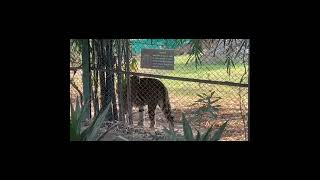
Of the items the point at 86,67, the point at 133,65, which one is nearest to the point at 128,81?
the point at 133,65

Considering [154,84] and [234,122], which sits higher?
[154,84]

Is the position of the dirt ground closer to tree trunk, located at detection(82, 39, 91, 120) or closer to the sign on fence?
tree trunk, located at detection(82, 39, 91, 120)

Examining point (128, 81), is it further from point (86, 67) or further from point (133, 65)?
point (86, 67)

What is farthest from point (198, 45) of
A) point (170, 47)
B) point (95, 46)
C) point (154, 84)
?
point (95, 46)

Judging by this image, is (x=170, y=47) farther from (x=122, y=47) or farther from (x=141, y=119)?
(x=141, y=119)

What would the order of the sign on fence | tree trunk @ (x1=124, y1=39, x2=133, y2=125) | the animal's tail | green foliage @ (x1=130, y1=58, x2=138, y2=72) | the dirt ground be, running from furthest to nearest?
green foliage @ (x1=130, y1=58, x2=138, y2=72) < the animal's tail < tree trunk @ (x1=124, y1=39, x2=133, y2=125) < the dirt ground < the sign on fence

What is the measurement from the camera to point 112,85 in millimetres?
5719

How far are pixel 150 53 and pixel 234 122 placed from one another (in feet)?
4.52

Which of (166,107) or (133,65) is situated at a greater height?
(133,65)

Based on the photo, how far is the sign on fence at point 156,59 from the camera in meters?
4.98

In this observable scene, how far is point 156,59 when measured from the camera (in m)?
5.03

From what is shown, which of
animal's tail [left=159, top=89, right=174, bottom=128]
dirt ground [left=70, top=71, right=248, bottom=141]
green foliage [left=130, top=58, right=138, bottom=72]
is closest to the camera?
dirt ground [left=70, top=71, right=248, bottom=141]

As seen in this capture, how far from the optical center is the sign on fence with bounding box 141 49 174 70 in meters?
4.98

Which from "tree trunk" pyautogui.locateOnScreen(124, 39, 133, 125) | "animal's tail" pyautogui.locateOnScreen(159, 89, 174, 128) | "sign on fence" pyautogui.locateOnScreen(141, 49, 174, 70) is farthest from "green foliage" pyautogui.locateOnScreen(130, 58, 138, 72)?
"sign on fence" pyautogui.locateOnScreen(141, 49, 174, 70)
